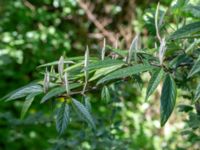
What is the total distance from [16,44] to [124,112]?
3.19 ft

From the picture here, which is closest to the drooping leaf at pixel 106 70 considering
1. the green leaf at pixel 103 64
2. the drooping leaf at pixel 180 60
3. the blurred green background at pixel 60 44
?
the green leaf at pixel 103 64

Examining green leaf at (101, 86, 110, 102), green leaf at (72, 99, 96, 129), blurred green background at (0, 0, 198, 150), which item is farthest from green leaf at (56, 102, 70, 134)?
blurred green background at (0, 0, 198, 150)

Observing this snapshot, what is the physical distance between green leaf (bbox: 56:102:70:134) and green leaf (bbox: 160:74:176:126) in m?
0.20

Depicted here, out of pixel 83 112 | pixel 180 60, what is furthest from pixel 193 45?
pixel 83 112

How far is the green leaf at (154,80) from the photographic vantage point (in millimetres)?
851

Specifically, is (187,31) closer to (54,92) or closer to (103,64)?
(103,64)

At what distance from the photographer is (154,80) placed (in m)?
0.86

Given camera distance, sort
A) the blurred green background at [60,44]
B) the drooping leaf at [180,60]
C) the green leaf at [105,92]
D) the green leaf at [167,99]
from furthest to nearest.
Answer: the blurred green background at [60,44]
the green leaf at [105,92]
the drooping leaf at [180,60]
the green leaf at [167,99]

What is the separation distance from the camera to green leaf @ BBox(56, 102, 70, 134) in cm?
93

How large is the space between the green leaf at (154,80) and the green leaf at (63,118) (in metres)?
0.18

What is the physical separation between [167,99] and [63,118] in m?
0.22

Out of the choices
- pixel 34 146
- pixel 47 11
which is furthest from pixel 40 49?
pixel 34 146

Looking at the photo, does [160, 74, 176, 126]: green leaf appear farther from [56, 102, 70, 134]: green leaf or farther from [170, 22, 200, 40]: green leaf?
[56, 102, 70, 134]: green leaf

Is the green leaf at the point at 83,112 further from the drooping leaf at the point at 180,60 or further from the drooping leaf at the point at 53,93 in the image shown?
the drooping leaf at the point at 180,60
